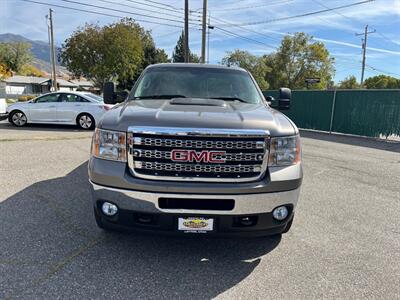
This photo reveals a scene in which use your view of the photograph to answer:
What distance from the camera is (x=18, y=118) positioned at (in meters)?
12.4

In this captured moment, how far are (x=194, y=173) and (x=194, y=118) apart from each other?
18.4 inches

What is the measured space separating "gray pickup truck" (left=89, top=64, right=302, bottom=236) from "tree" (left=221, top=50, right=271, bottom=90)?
47.0 m

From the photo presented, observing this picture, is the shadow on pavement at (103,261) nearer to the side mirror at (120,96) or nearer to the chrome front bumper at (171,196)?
the chrome front bumper at (171,196)

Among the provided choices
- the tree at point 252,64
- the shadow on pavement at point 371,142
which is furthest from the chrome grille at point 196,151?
the tree at point 252,64

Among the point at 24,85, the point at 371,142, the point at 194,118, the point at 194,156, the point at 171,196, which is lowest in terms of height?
the point at 371,142

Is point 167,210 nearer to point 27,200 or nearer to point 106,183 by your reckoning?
point 106,183

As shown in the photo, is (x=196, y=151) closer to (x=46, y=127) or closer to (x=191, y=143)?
(x=191, y=143)

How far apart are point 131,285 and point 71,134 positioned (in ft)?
30.4

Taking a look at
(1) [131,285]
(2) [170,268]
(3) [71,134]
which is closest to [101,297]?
(1) [131,285]

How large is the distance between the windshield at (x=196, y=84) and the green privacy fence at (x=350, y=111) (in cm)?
1118

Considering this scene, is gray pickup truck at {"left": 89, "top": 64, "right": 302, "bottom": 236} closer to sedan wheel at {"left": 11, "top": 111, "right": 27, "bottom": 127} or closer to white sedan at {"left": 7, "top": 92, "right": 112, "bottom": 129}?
white sedan at {"left": 7, "top": 92, "right": 112, "bottom": 129}

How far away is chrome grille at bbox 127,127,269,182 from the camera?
263 cm

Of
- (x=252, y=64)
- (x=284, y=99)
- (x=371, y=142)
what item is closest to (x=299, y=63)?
(x=252, y=64)

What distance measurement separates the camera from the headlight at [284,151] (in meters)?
2.78
